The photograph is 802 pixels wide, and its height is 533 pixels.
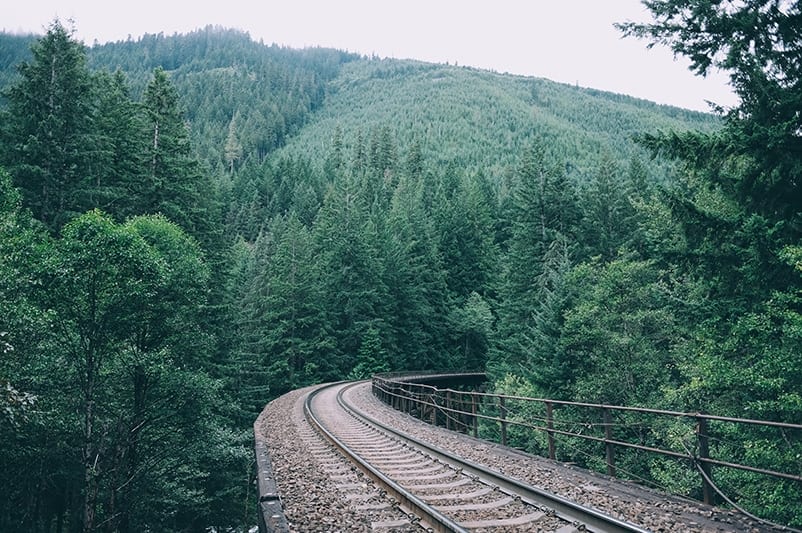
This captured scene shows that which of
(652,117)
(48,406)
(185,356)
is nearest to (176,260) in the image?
(185,356)

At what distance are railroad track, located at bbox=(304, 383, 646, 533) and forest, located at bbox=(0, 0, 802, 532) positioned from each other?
17.1 ft

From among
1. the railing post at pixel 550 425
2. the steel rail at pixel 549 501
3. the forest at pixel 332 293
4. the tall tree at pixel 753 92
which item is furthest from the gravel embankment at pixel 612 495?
the tall tree at pixel 753 92

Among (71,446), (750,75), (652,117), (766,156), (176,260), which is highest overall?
(652,117)

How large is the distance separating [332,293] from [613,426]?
39.0 meters

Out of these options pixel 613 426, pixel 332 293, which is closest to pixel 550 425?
pixel 613 426

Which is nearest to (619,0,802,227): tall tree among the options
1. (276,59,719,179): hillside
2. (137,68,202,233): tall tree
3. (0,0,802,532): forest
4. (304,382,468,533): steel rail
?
(0,0,802,532): forest

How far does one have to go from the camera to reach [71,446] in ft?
62.9

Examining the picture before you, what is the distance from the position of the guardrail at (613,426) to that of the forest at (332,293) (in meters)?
0.90

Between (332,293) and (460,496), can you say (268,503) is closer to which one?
(460,496)

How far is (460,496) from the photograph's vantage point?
7.39 meters

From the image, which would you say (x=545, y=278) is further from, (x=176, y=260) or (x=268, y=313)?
(x=176, y=260)

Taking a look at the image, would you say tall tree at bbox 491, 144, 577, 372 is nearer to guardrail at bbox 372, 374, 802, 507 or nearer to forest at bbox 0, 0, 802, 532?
forest at bbox 0, 0, 802, 532

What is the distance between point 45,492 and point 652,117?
20695 centimetres

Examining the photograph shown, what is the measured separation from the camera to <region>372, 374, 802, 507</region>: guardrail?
662 cm
